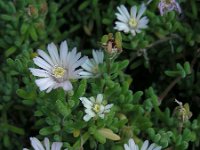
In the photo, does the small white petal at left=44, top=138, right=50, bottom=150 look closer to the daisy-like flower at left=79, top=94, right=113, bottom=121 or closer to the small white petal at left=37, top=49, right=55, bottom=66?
the daisy-like flower at left=79, top=94, right=113, bottom=121

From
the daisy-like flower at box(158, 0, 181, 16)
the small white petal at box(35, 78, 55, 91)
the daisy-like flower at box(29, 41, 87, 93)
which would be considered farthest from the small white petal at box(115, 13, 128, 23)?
the small white petal at box(35, 78, 55, 91)

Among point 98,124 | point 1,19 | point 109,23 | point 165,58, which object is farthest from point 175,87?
point 1,19

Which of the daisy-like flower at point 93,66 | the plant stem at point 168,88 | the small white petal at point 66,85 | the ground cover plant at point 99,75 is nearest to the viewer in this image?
the small white petal at point 66,85

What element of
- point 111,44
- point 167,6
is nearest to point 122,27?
point 167,6

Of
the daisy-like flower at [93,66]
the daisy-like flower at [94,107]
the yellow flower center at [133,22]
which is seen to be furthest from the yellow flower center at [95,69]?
the yellow flower center at [133,22]

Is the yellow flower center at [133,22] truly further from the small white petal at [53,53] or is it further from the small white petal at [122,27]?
the small white petal at [53,53]

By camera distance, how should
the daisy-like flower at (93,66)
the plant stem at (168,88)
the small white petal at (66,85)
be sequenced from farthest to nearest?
the plant stem at (168,88)
the daisy-like flower at (93,66)
the small white petal at (66,85)

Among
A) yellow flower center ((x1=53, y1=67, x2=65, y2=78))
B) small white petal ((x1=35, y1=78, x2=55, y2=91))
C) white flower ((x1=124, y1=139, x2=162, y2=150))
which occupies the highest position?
yellow flower center ((x1=53, y1=67, x2=65, y2=78))

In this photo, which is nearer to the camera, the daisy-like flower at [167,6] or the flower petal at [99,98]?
the flower petal at [99,98]

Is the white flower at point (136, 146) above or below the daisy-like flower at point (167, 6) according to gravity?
below
